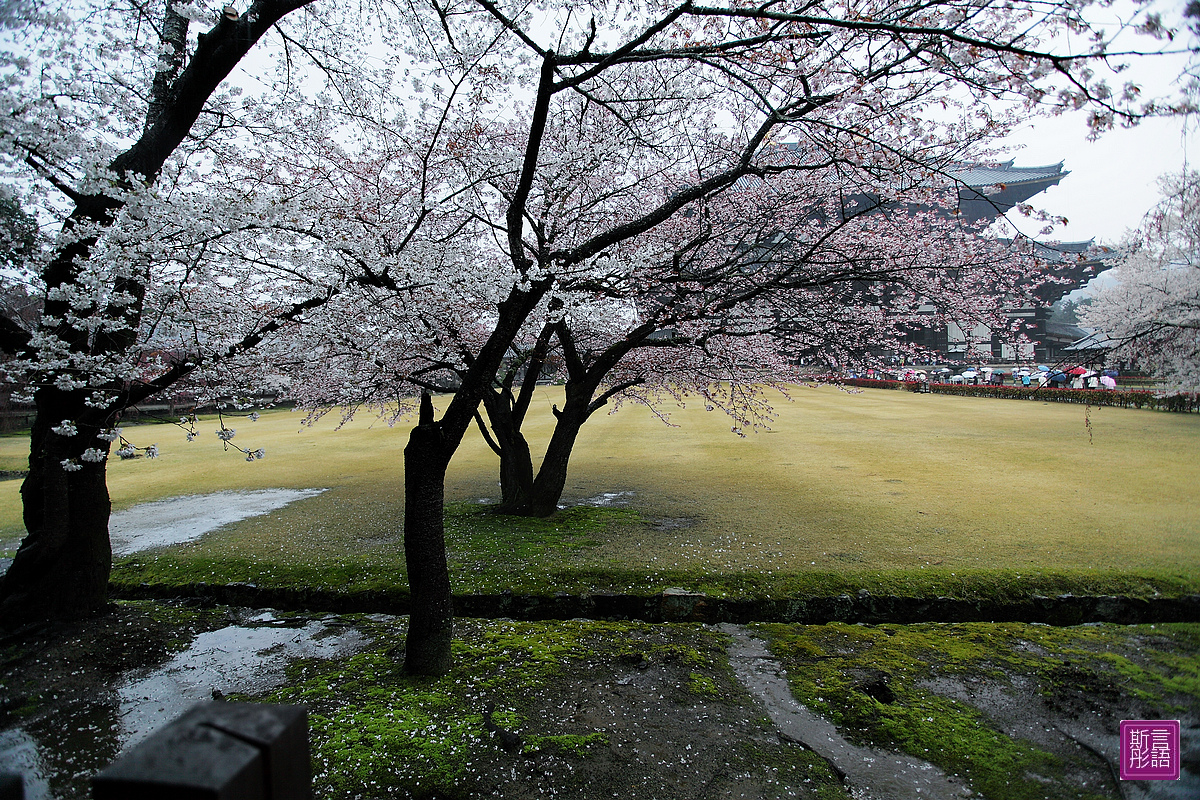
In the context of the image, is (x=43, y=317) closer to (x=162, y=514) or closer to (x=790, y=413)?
(x=162, y=514)

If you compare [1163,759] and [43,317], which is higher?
[43,317]

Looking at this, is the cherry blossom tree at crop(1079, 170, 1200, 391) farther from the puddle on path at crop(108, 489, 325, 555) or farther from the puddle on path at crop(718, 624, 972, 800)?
the puddle on path at crop(108, 489, 325, 555)

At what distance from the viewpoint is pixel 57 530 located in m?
5.02

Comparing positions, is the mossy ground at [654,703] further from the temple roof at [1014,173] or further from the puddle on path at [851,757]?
the temple roof at [1014,173]

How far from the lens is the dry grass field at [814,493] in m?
6.07

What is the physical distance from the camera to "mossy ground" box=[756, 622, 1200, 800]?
3.09 meters

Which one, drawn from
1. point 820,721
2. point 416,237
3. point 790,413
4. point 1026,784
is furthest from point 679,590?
point 790,413

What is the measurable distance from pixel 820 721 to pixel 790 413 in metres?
18.2

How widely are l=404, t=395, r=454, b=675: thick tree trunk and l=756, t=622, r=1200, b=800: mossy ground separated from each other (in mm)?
2716

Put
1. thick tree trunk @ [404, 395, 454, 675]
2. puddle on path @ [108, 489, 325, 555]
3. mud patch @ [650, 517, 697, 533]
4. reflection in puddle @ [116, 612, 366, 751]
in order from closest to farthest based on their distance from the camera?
reflection in puddle @ [116, 612, 366, 751], thick tree trunk @ [404, 395, 454, 675], mud patch @ [650, 517, 697, 533], puddle on path @ [108, 489, 325, 555]

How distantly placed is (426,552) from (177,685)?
7.55 ft

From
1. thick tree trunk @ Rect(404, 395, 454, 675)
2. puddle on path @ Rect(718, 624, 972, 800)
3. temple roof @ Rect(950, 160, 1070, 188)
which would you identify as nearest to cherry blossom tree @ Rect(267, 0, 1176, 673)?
thick tree trunk @ Rect(404, 395, 454, 675)

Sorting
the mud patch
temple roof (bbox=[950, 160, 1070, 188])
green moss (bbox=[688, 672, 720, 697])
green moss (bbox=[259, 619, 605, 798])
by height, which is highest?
temple roof (bbox=[950, 160, 1070, 188])

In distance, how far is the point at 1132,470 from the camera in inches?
324
